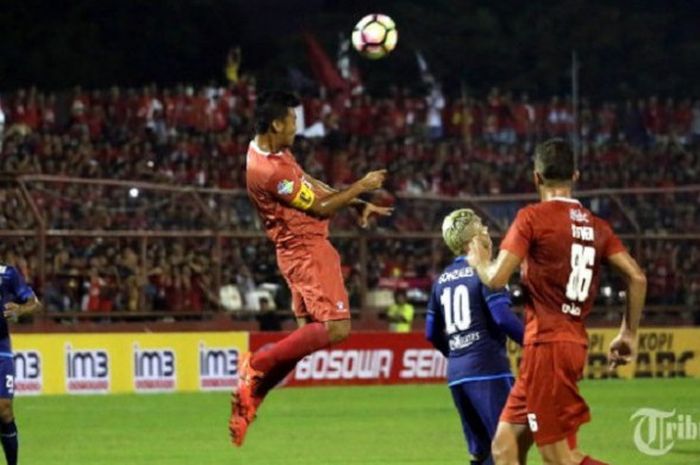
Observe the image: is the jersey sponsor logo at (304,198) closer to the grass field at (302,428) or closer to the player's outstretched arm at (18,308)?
the player's outstretched arm at (18,308)

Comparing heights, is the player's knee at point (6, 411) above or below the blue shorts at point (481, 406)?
below

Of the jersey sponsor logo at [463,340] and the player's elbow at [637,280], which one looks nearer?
the player's elbow at [637,280]

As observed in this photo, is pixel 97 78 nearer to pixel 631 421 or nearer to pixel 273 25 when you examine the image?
pixel 273 25

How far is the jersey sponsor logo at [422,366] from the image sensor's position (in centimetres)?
2781

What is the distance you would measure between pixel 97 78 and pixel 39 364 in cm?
2934

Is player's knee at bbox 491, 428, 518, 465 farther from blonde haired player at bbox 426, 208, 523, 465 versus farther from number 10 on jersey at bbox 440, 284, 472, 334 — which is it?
number 10 on jersey at bbox 440, 284, 472, 334

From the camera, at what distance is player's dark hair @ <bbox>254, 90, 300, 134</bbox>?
1094 centimetres

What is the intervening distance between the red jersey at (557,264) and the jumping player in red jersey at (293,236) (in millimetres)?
Answer: 1772

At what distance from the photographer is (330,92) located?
38.4m

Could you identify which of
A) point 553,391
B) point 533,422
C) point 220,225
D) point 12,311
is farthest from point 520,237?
point 220,225

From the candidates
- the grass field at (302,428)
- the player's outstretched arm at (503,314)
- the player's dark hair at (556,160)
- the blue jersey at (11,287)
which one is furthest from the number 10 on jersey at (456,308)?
the blue jersey at (11,287)

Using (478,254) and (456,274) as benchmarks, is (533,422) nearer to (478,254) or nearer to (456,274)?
(478,254)

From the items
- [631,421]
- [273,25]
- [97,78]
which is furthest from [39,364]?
[273,25]

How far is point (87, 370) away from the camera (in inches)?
1008
